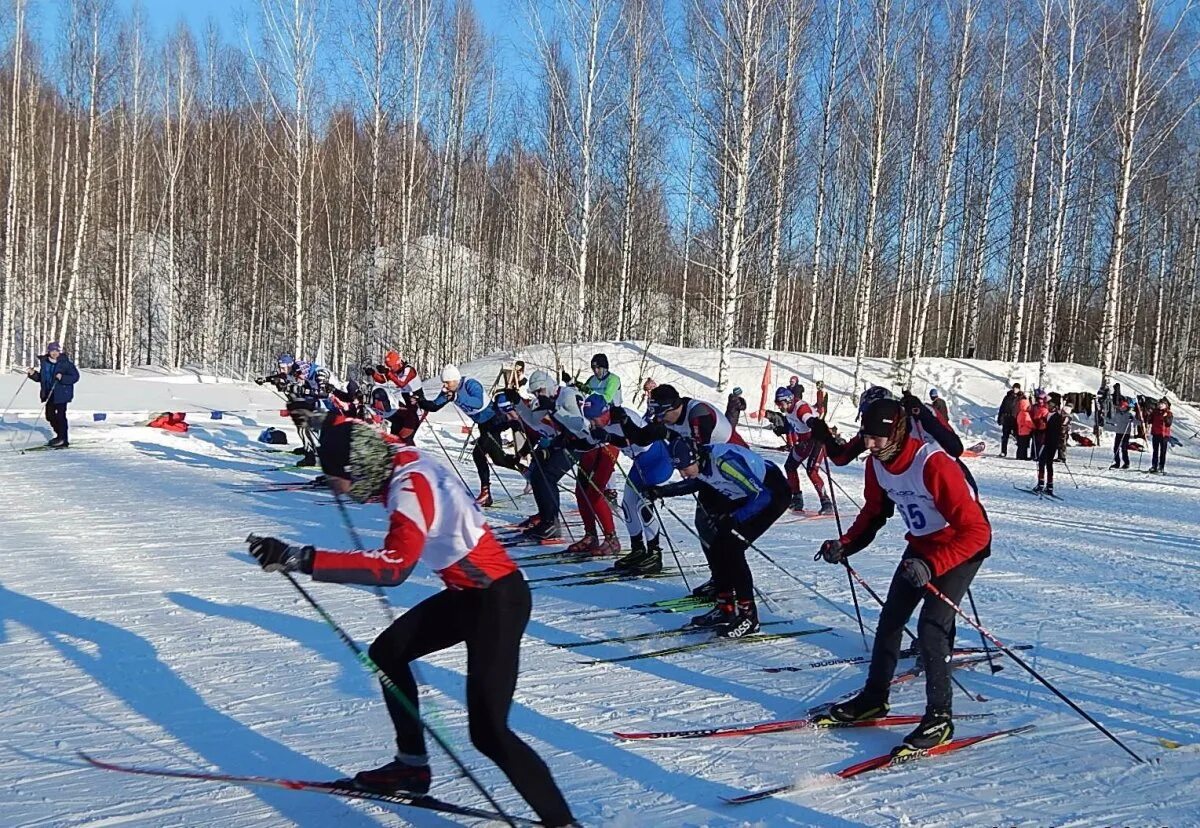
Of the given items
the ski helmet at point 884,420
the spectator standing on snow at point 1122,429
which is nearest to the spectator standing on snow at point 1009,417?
the spectator standing on snow at point 1122,429

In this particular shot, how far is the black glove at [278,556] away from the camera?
114 inches

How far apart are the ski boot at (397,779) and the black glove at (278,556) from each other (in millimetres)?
1045

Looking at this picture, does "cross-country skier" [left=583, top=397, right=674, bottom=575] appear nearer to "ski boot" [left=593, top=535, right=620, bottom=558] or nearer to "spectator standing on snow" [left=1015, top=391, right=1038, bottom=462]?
"ski boot" [left=593, top=535, right=620, bottom=558]

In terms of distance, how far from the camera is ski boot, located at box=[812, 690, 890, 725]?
4328 millimetres

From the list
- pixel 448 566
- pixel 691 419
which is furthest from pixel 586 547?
pixel 448 566

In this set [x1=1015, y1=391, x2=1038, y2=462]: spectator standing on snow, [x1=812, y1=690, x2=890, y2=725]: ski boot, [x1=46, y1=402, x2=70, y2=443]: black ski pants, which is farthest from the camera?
[x1=1015, y1=391, x2=1038, y2=462]: spectator standing on snow

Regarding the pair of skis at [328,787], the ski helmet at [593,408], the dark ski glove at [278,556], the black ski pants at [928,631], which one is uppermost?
the ski helmet at [593,408]

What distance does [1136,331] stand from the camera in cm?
4178

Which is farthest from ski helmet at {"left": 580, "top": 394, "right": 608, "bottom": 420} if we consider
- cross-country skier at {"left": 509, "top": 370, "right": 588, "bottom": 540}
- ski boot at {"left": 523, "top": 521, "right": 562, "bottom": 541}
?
ski boot at {"left": 523, "top": 521, "right": 562, "bottom": 541}

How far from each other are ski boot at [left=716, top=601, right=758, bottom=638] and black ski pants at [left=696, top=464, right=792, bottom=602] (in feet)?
0.19

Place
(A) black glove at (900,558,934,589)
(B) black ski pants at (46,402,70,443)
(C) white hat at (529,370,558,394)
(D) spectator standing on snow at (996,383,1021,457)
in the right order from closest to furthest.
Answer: (A) black glove at (900,558,934,589)
(C) white hat at (529,370,558,394)
(B) black ski pants at (46,402,70,443)
(D) spectator standing on snow at (996,383,1021,457)

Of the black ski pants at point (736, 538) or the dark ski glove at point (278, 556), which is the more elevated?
the dark ski glove at point (278, 556)

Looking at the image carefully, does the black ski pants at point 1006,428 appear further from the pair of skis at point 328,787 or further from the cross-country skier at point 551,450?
the pair of skis at point 328,787

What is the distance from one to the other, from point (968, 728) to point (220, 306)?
124 ft
